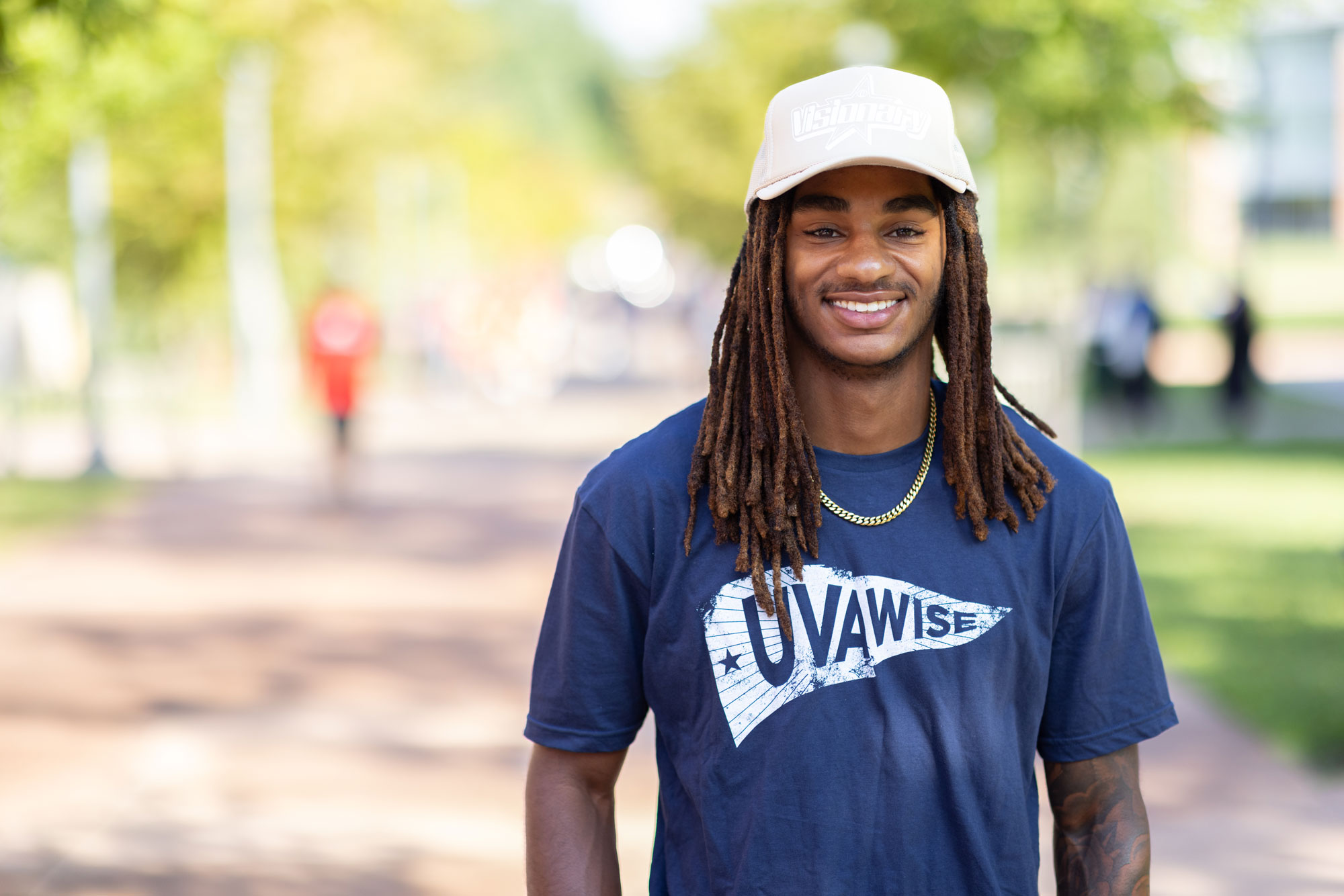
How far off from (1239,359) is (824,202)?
18220 mm

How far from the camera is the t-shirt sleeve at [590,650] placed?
219cm

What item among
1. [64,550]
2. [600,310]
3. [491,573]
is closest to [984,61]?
[491,573]

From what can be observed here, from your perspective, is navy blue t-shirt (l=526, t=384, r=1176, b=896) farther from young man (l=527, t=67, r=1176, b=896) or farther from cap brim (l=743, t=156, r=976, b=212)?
cap brim (l=743, t=156, r=976, b=212)

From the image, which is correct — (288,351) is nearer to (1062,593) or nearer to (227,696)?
(227,696)

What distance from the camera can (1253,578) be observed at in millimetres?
10047

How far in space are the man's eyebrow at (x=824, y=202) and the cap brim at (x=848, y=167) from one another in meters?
0.03

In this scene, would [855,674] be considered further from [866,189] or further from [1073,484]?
[866,189]

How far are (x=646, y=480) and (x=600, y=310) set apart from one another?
4515cm

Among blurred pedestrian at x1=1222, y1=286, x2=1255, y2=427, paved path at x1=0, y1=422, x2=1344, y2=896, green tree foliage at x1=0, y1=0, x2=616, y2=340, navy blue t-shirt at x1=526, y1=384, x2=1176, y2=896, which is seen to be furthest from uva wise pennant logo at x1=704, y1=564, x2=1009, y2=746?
blurred pedestrian at x1=1222, y1=286, x2=1255, y2=427

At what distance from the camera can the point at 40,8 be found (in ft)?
18.0

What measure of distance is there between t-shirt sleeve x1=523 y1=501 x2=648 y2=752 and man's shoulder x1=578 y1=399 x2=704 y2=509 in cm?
4

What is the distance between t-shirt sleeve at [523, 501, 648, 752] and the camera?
7.20ft

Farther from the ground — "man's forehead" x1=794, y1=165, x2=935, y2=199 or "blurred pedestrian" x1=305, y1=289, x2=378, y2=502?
"man's forehead" x1=794, y1=165, x2=935, y2=199

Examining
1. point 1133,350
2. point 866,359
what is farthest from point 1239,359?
point 866,359
